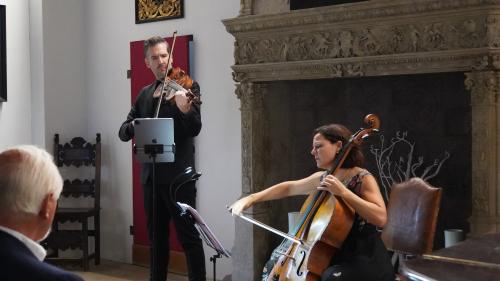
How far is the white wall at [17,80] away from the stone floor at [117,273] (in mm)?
1190

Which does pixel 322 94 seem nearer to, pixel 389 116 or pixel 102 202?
pixel 389 116

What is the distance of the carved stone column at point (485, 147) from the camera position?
362 cm

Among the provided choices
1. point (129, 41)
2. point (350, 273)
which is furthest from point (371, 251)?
point (129, 41)

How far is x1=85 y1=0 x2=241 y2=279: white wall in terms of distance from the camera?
511 cm

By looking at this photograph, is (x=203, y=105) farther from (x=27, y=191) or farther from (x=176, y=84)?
(x=27, y=191)

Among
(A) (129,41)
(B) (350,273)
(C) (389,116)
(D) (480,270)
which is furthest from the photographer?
(A) (129,41)

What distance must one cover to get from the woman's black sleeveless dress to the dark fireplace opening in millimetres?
1329

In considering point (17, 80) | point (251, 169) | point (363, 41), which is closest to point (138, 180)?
point (17, 80)

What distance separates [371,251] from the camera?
3.09 meters

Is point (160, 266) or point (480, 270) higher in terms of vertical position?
point (480, 270)

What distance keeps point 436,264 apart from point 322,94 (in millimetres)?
3194

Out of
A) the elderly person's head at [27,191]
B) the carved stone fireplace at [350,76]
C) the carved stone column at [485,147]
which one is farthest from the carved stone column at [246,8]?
the elderly person's head at [27,191]

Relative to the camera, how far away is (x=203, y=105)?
525 cm

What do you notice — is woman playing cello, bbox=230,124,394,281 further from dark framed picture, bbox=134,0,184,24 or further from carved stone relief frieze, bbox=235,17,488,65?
dark framed picture, bbox=134,0,184,24
